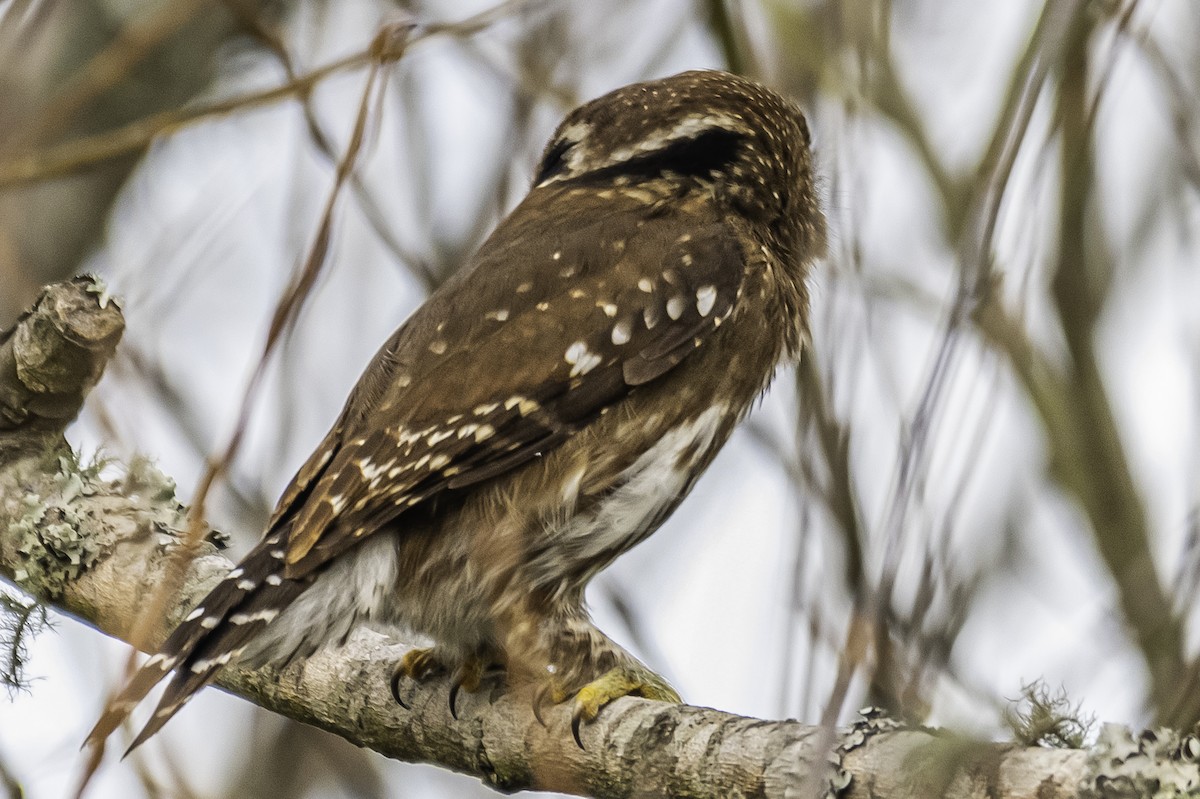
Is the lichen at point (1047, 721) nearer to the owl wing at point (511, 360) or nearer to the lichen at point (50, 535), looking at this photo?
the owl wing at point (511, 360)

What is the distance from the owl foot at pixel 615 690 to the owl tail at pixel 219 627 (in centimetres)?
65

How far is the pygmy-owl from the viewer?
3023 millimetres

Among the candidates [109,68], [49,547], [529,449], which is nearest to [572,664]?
[529,449]

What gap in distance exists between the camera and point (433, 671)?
332cm

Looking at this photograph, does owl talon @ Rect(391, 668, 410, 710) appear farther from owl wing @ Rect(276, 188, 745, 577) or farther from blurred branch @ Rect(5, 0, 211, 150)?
blurred branch @ Rect(5, 0, 211, 150)

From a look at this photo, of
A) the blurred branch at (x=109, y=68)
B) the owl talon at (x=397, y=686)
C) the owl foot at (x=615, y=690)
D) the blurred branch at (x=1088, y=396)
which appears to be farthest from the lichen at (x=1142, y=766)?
the blurred branch at (x=109, y=68)

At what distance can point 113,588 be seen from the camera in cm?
331

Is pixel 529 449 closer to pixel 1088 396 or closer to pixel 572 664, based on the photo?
pixel 572 664

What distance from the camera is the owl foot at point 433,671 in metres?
3.24

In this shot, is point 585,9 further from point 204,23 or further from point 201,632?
point 201,632

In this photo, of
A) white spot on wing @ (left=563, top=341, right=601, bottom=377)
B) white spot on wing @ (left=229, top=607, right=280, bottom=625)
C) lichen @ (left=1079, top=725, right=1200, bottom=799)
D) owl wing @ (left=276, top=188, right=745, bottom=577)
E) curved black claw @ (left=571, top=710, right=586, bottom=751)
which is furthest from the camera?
white spot on wing @ (left=563, top=341, right=601, bottom=377)

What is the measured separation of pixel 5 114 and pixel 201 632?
7.49 ft

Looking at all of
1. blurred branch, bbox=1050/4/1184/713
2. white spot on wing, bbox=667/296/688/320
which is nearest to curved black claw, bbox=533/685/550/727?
white spot on wing, bbox=667/296/688/320

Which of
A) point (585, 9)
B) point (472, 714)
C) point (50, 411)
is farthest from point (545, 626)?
point (585, 9)
